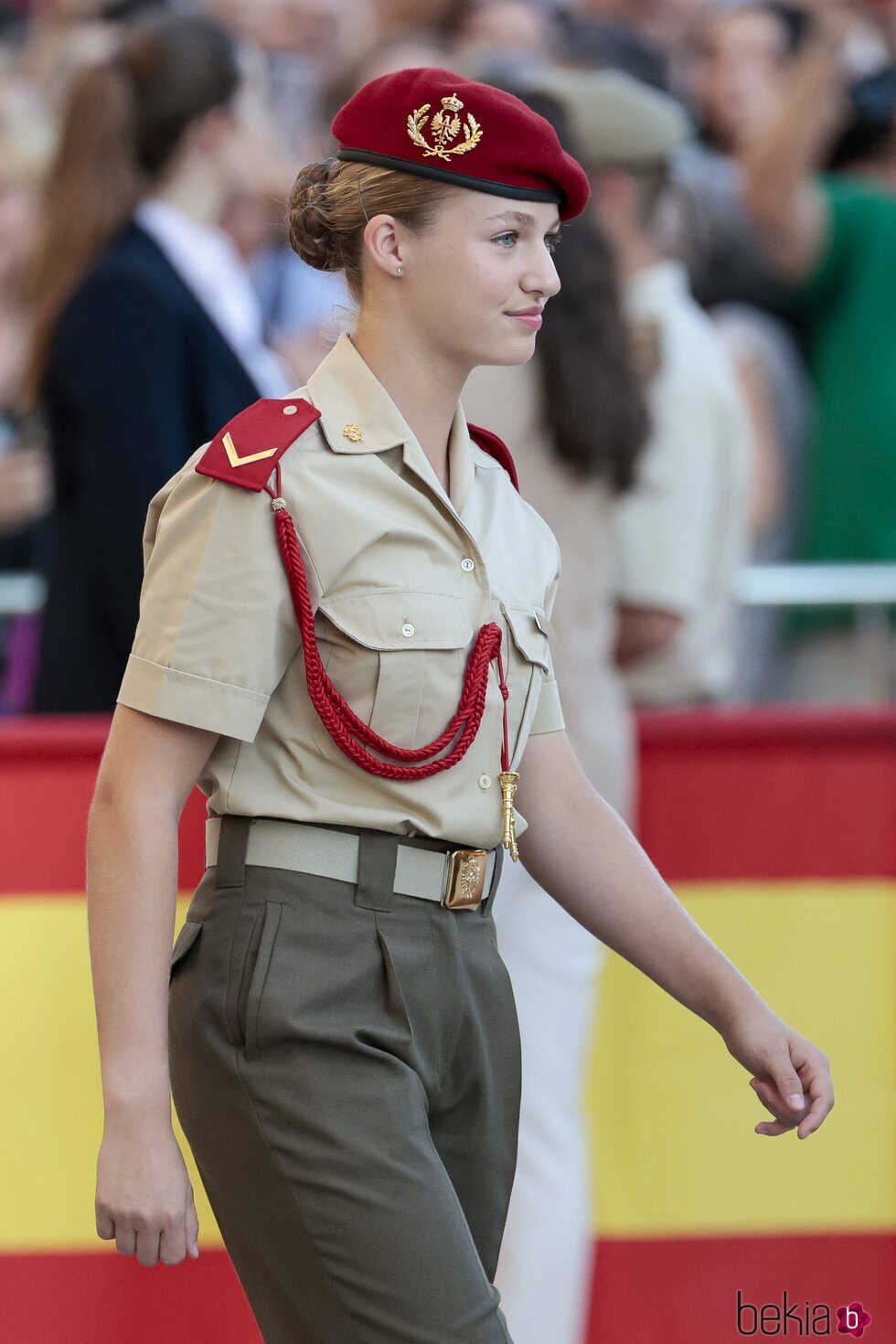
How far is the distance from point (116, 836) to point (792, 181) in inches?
124

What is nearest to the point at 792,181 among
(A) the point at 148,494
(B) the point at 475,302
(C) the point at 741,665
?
(C) the point at 741,665

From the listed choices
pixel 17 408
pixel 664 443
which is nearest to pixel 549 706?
pixel 664 443

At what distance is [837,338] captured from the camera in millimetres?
4738

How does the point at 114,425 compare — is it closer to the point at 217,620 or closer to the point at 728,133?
the point at 217,620

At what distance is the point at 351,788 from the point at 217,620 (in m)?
0.22

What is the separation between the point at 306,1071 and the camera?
6.30 ft

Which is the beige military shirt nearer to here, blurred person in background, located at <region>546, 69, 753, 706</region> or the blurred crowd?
the blurred crowd

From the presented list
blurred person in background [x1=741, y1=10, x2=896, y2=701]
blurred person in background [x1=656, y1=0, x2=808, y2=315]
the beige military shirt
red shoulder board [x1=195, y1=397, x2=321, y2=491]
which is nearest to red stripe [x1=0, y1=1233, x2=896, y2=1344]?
the beige military shirt

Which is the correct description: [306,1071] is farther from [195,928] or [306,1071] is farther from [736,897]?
[736,897]

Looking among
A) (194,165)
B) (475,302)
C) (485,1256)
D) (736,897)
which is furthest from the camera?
(194,165)

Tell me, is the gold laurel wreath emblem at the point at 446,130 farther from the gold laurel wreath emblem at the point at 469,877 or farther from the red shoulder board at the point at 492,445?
the gold laurel wreath emblem at the point at 469,877

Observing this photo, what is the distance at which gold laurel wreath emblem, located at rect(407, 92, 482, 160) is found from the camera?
1.96m

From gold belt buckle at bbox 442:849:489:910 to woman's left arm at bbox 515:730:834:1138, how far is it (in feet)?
0.60

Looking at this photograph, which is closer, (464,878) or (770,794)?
(464,878)
